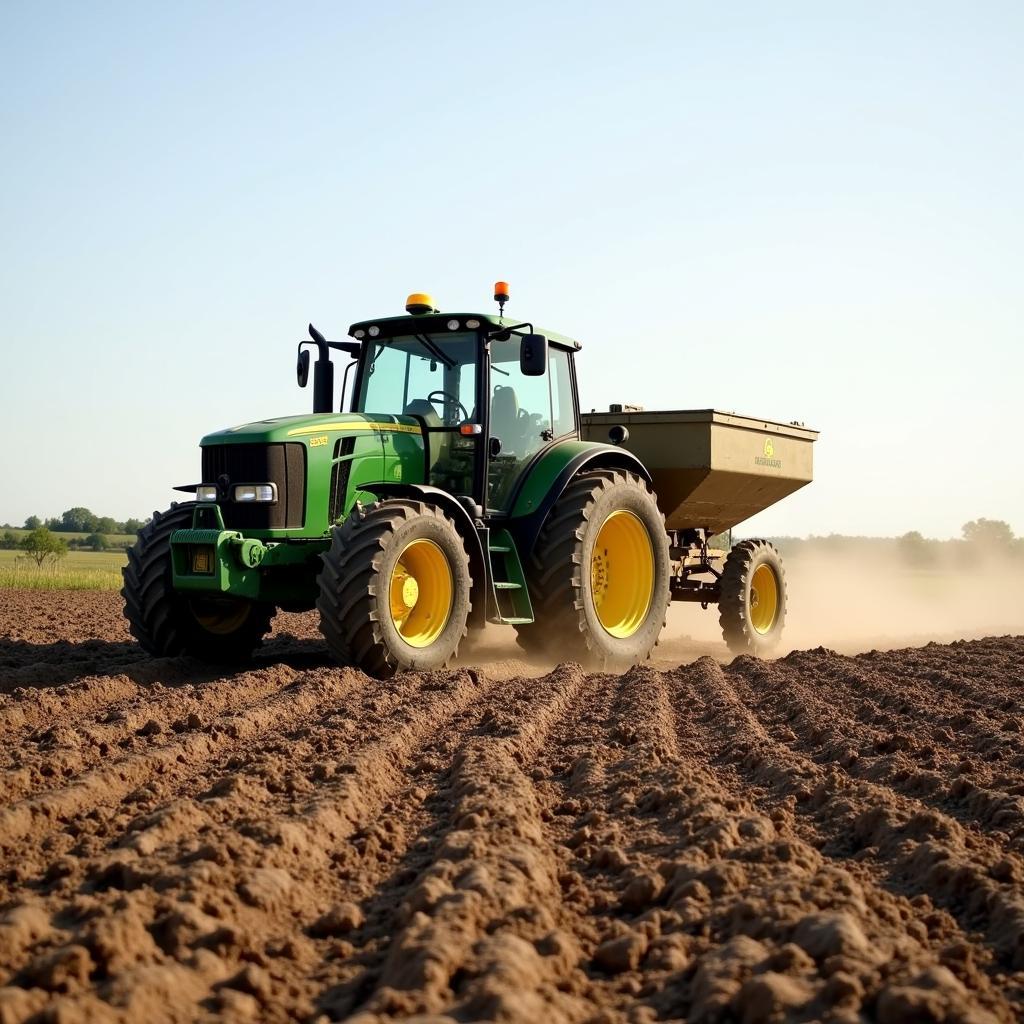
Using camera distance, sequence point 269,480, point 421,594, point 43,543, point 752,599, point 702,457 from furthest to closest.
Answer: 1. point 43,543
2. point 752,599
3. point 702,457
4. point 421,594
5. point 269,480

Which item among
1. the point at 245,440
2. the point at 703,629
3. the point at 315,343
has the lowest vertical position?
the point at 703,629

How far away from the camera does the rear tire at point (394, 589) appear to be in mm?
7254

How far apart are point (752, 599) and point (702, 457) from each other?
2539 mm

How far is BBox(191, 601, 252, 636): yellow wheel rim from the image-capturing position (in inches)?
337

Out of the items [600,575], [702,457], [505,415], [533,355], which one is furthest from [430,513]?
[702,457]

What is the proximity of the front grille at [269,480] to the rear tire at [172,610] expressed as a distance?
521mm

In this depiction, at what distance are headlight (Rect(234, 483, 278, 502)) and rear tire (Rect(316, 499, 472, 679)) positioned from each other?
2.07 feet

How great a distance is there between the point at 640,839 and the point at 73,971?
1920 mm

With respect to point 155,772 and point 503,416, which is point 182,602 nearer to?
point 503,416

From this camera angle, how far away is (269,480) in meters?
7.90

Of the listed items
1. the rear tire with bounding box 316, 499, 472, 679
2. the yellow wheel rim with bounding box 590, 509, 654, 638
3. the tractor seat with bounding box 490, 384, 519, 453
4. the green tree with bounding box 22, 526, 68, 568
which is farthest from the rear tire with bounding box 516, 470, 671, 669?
the green tree with bounding box 22, 526, 68, 568

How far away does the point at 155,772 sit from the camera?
4.93m

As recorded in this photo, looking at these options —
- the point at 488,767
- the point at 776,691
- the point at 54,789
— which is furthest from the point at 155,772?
the point at 776,691

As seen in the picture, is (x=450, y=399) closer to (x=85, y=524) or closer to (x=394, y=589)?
(x=394, y=589)
